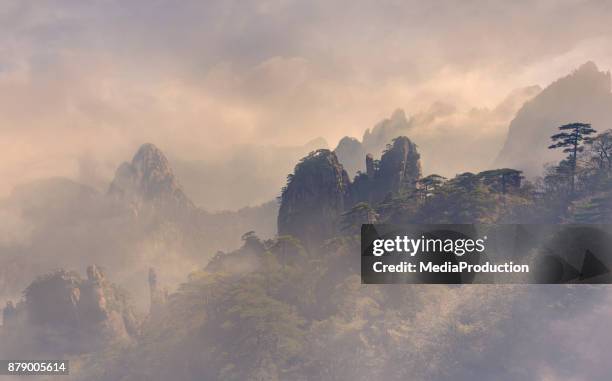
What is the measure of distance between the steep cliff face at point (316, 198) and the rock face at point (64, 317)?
98.8 metres

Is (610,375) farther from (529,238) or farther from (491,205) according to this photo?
(491,205)

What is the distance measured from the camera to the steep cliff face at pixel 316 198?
4821 inches

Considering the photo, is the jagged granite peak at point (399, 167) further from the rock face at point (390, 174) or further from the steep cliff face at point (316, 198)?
the steep cliff face at point (316, 198)

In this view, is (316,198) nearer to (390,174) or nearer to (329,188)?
(329,188)

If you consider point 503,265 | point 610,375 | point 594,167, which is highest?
point 594,167

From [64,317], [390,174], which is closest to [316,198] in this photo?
[390,174]

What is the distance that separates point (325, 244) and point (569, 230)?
54.9 metres

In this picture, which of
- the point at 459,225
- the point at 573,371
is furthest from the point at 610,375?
the point at 459,225

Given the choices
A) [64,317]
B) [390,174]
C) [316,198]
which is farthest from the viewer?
[64,317]

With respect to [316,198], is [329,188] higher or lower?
higher

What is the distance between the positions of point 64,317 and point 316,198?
4761 inches

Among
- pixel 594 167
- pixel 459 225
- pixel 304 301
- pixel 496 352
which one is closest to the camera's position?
pixel 496 352

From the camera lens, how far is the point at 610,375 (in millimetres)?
53250

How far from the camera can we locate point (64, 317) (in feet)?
545
